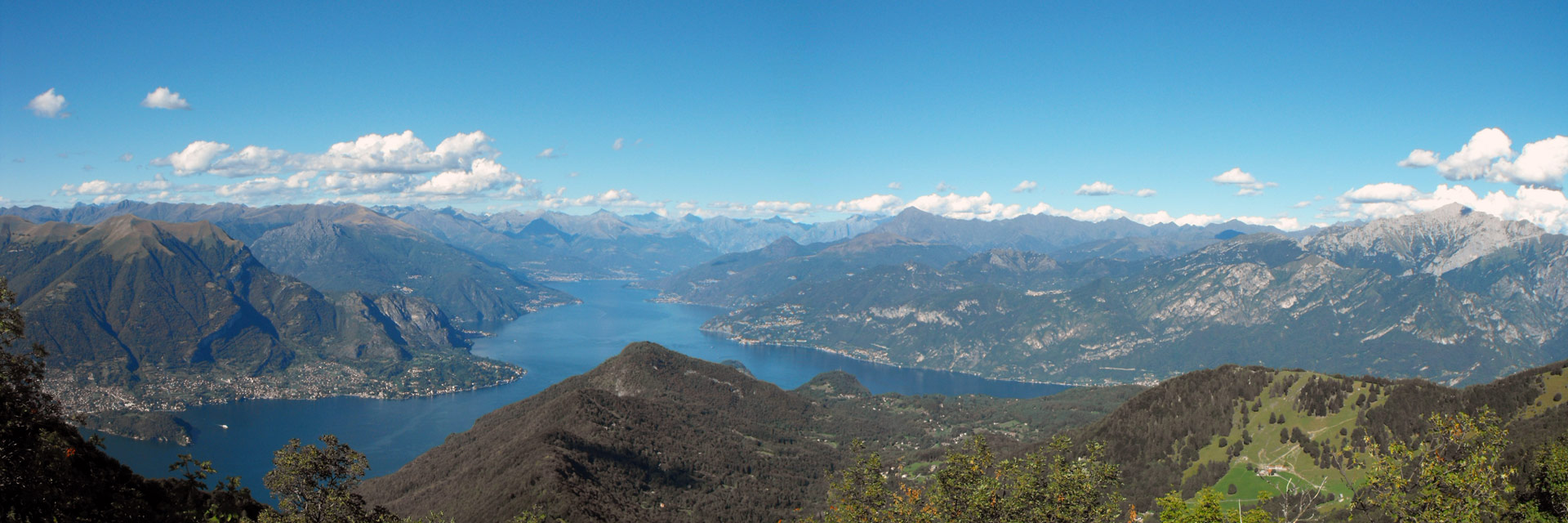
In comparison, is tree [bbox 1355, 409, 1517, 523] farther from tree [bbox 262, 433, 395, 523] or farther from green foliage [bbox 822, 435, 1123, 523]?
tree [bbox 262, 433, 395, 523]

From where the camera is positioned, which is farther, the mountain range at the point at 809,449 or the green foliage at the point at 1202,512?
the mountain range at the point at 809,449

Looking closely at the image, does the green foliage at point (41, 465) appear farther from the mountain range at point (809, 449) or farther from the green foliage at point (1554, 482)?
the green foliage at point (1554, 482)

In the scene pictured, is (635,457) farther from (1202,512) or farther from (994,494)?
(1202,512)

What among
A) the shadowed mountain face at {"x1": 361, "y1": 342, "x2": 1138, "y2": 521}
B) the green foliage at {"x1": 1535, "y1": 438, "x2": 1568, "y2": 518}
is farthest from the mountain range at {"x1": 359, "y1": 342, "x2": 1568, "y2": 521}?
the green foliage at {"x1": 1535, "y1": 438, "x2": 1568, "y2": 518}

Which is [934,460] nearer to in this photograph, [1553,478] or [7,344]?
[1553,478]

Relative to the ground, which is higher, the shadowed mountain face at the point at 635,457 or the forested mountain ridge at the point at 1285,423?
the forested mountain ridge at the point at 1285,423

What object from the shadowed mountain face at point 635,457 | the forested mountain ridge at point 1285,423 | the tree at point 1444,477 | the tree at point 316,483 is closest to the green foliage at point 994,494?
the tree at point 1444,477
